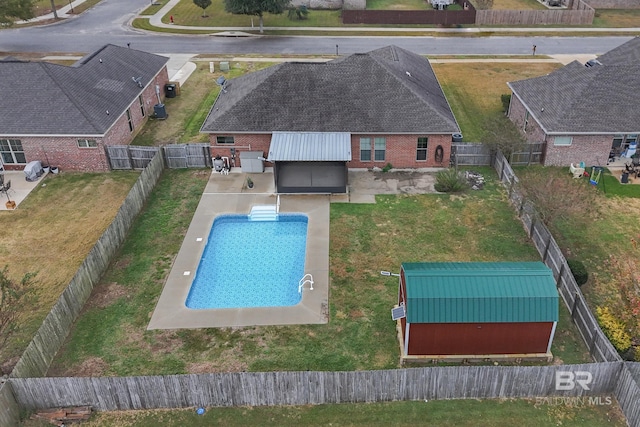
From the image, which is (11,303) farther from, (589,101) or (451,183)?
(589,101)

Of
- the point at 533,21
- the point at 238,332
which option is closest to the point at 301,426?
the point at 238,332

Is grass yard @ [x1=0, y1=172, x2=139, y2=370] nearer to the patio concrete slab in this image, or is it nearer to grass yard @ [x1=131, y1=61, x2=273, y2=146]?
the patio concrete slab

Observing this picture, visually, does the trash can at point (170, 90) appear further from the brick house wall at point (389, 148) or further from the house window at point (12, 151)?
the house window at point (12, 151)

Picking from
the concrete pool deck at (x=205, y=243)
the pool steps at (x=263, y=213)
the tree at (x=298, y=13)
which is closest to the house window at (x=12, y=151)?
the concrete pool deck at (x=205, y=243)

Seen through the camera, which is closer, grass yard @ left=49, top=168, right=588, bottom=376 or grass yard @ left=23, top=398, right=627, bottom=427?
grass yard @ left=23, top=398, right=627, bottom=427

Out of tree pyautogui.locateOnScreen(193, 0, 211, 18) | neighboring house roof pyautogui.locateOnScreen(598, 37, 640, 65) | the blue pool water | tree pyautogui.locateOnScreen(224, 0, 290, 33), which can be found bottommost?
the blue pool water

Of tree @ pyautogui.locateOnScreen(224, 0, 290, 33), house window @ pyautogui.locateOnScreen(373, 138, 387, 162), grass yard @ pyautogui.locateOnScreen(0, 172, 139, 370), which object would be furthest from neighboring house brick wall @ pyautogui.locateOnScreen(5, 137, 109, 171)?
tree @ pyautogui.locateOnScreen(224, 0, 290, 33)
